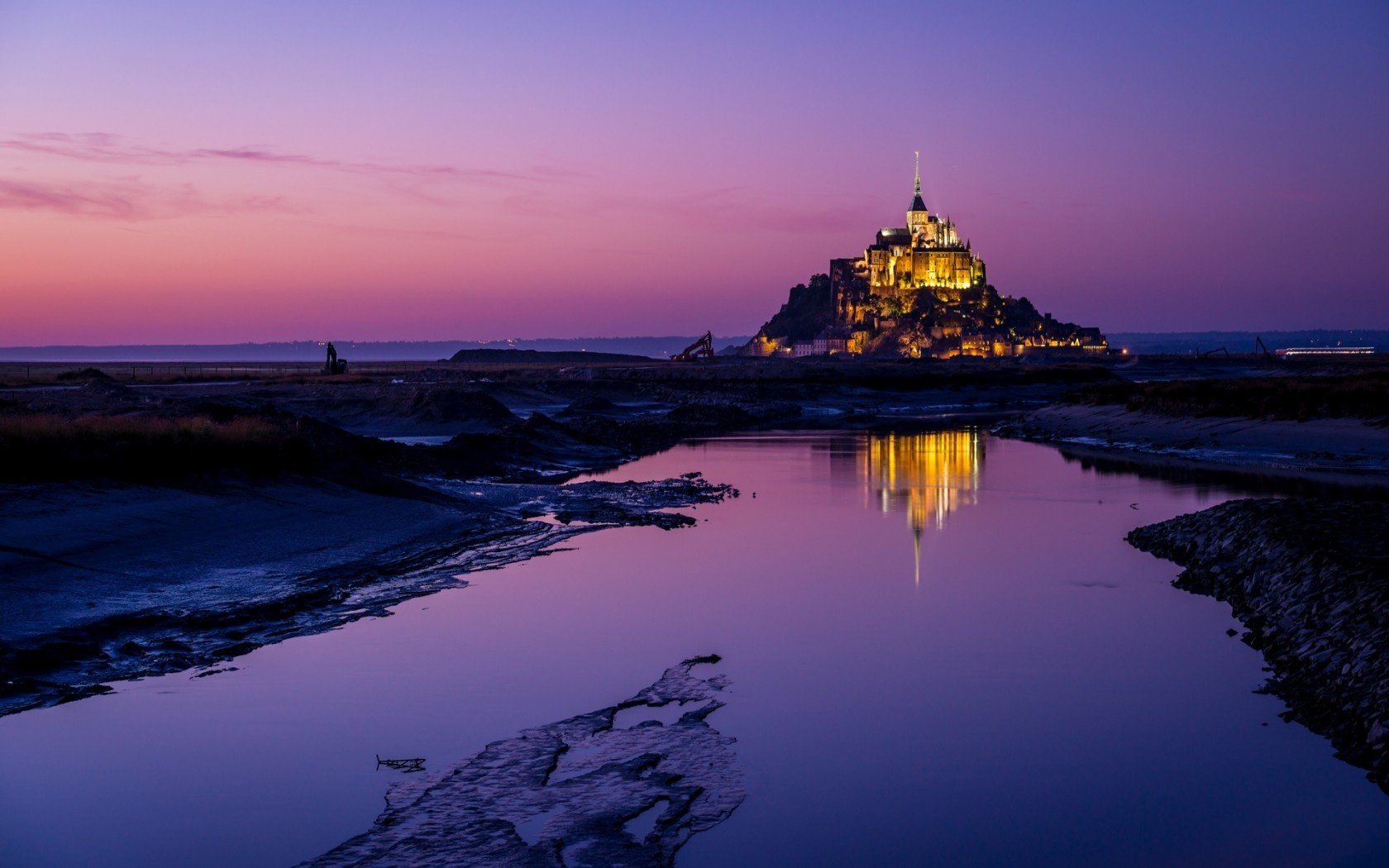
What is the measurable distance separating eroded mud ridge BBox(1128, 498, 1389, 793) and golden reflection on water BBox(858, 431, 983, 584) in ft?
13.7

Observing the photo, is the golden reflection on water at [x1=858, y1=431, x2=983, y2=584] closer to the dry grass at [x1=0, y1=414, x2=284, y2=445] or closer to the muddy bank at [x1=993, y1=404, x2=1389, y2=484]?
the muddy bank at [x1=993, y1=404, x2=1389, y2=484]

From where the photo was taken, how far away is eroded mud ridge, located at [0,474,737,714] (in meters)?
11.4

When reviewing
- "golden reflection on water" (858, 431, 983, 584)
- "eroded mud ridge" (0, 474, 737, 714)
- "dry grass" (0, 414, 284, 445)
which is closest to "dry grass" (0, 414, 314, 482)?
"dry grass" (0, 414, 284, 445)

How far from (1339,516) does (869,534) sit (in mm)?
7638

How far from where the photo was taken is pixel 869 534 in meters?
21.8

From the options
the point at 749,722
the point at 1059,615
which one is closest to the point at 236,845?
the point at 749,722

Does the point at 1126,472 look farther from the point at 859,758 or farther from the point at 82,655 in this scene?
→ the point at 82,655

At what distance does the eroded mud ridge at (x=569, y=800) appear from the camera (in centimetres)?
741

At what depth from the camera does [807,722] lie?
34.3 ft

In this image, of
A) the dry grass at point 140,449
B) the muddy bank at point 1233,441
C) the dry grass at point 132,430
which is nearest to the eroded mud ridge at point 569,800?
the dry grass at point 140,449

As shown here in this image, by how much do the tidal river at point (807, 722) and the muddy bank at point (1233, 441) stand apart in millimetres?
15902

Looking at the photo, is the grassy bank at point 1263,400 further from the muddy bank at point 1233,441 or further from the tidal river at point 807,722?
the tidal river at point 807,722

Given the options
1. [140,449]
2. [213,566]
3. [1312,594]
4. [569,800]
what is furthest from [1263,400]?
[569,800]

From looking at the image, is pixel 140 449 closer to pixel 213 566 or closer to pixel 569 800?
pixel 213 566
